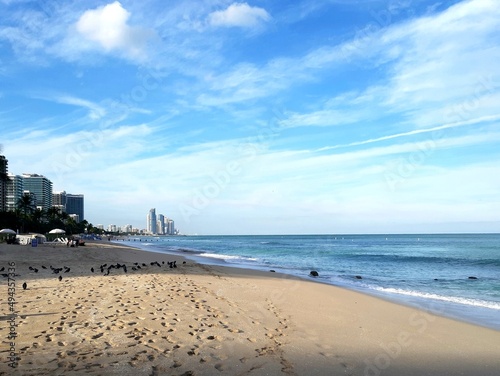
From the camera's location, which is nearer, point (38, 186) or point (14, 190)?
point (14, 190)

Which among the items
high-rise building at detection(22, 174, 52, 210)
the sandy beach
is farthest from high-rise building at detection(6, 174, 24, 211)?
the sandy beach

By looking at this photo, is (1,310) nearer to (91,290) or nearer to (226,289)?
(91,290)

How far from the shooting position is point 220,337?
683 cm

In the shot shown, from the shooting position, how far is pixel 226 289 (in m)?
14.0

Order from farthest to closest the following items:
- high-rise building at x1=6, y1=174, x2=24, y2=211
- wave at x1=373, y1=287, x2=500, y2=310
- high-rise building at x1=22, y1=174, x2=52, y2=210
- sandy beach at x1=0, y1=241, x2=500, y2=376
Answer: high-rise building at x1=22, y1=174, x2=52, y2=210 → high-rise building at x1=6, y1=174, x2=24, y2=211 → wave at x1=373, y1=287, x2=500, y2=310 → sandy beach at x1=0, y1=241, x2=500, y2=376

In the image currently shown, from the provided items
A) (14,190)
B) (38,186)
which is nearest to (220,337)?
(14,190)

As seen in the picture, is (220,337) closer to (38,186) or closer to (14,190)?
(14,190)

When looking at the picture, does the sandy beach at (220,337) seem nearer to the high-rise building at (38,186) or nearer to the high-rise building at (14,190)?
the high-rise building at (14,190)

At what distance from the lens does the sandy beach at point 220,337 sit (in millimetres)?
5371

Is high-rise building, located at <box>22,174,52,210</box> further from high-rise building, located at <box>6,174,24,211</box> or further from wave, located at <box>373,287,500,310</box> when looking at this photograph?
wave, located at <box>373,287,500,310</box>

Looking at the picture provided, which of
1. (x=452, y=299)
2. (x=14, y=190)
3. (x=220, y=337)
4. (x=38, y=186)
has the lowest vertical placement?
(x=452, y=299)

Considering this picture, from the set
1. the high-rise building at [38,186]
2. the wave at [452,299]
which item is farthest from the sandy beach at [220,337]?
the high-rise building at [38,186]

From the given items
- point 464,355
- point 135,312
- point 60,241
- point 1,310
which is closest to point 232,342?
point 135,312

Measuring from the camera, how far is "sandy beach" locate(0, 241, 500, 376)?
17.6ft
